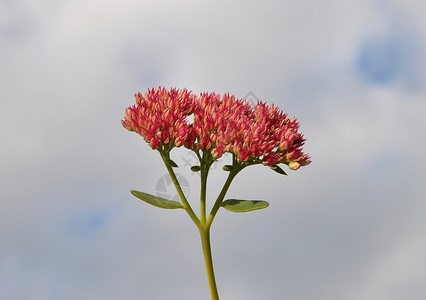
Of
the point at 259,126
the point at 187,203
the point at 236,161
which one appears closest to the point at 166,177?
the point at 187,203

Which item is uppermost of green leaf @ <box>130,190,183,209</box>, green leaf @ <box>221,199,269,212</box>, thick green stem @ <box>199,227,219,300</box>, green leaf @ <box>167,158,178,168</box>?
green leaf @ <box>167,158,178,168</box>

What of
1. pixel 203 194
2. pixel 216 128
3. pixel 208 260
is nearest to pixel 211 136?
pixel 216 128

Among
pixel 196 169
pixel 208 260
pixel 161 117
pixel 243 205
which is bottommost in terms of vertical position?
pixel 208 260

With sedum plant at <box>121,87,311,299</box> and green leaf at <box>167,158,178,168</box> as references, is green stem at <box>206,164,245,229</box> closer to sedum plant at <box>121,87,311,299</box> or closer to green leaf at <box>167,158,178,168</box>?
sedum plant at <box>121,87,311,299</box>

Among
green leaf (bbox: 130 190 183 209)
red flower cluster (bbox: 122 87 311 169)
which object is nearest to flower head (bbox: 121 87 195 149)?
red flower cluster (bbox: 122 87 311 169)

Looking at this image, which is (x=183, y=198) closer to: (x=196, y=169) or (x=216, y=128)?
(x=196, y=169)

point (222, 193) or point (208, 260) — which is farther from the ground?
point (222, 193)

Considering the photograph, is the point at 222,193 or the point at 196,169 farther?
the point at 222,193
